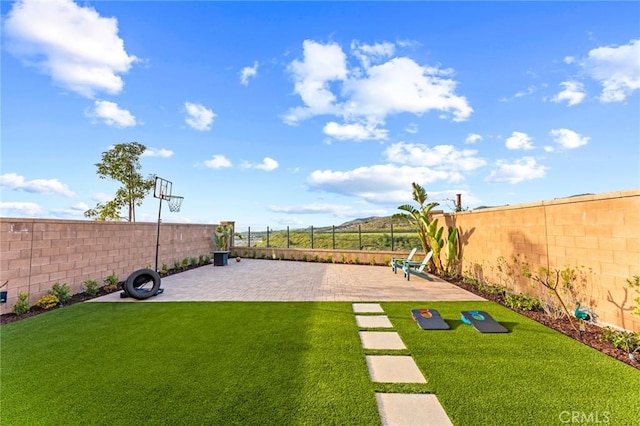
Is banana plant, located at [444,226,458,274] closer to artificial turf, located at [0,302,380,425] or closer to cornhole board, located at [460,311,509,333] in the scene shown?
cornhole board, located at [460,311,509,333]

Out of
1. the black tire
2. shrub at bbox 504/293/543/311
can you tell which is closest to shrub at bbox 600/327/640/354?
shrub at bbox 504/293/543/311

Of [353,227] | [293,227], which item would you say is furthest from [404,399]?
[293,227]

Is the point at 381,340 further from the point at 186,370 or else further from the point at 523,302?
the point at 523,302

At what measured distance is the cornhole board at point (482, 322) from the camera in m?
4.31

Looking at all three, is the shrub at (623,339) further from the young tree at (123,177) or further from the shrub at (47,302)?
the young tree at (123,177)

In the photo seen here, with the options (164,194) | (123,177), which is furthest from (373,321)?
(123,177)

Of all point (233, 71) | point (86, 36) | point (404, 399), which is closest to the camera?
point (404, 399)

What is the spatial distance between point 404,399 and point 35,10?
924cm

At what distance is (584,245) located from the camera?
464cm

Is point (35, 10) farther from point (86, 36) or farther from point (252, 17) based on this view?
point (252, 17)

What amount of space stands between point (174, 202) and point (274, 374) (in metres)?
9.13

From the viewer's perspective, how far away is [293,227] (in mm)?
15133

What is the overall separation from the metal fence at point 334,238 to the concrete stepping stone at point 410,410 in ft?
30.1

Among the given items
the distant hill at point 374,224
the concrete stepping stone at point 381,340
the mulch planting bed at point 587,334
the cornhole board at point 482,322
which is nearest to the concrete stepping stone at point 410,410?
the concrete stepping stone at point 381,340
